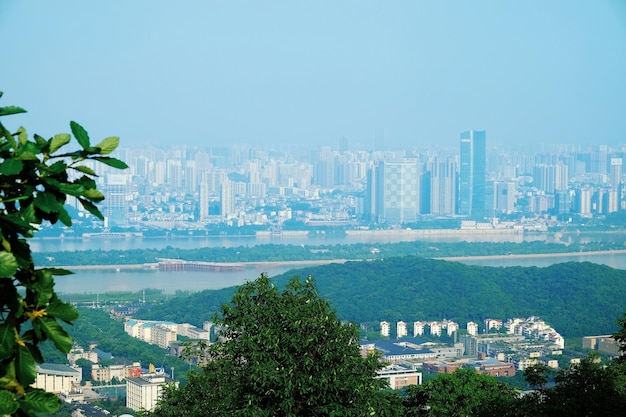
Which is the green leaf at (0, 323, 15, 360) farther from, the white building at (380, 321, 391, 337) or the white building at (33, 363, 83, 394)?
the white building at (380, 321, 391, 337)

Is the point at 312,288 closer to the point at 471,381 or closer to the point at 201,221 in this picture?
the point at 471,381

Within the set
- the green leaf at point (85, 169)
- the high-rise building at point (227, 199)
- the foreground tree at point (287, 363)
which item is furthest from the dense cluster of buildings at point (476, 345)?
the high-rise building at point (227, 199)

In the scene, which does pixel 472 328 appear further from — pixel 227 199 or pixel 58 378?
pixel 227 199

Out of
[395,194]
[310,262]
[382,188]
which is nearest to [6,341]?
[310,262]

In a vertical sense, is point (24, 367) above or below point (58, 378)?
above

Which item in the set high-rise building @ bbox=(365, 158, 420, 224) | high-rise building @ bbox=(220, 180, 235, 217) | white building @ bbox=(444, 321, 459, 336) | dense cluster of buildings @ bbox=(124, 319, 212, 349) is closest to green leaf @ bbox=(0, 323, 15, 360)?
dense cluster of buildings @ bbox=(124, 319, 212, 349)
